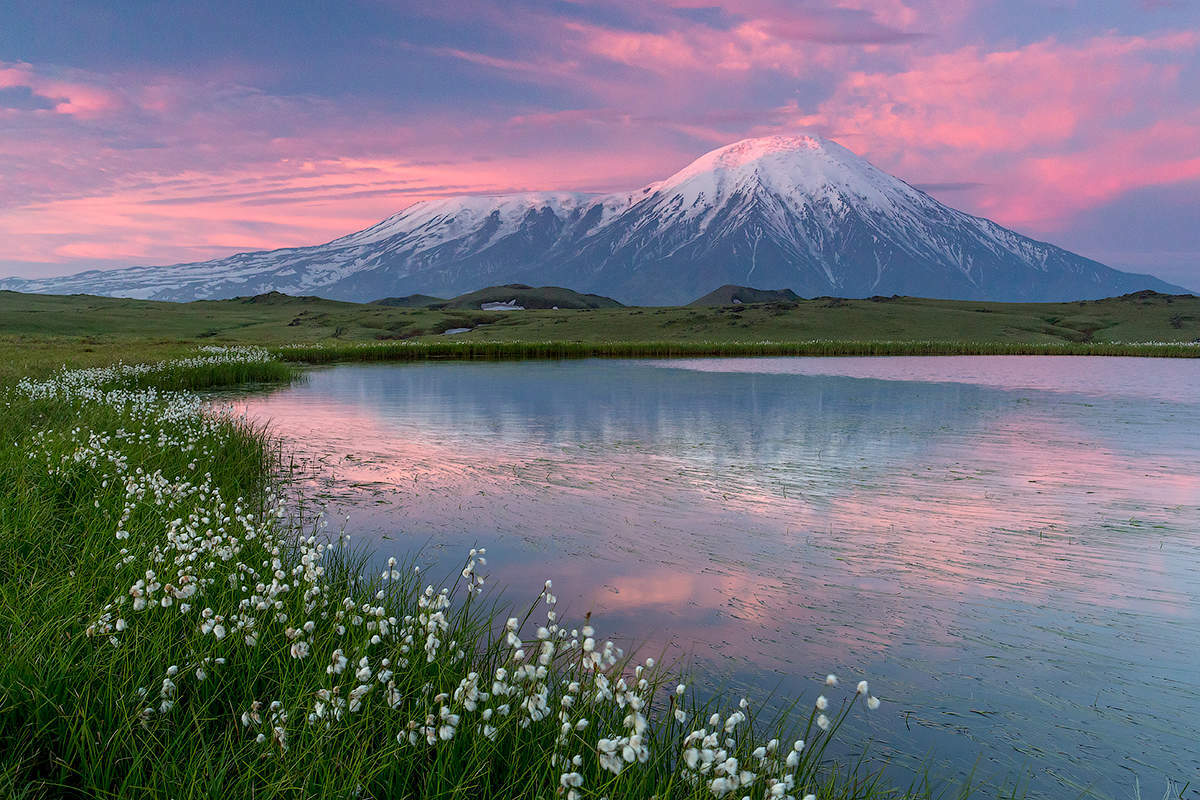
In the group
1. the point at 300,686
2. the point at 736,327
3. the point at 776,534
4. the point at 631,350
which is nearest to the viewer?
the point at 300,686

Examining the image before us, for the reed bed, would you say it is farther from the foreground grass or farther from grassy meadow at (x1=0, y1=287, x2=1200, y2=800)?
the foreground grass

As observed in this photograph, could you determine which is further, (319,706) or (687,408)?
(687,408)

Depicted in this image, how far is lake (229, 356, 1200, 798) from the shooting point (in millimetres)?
7605

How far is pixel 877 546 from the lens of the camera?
1280 cm

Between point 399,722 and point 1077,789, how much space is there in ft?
17.0

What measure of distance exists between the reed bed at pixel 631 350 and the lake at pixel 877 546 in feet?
142

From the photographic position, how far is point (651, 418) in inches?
1176

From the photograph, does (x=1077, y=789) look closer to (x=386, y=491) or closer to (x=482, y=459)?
(x=386, y=491)

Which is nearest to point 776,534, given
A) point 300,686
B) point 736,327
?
point 300,686

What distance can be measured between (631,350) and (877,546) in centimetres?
6576

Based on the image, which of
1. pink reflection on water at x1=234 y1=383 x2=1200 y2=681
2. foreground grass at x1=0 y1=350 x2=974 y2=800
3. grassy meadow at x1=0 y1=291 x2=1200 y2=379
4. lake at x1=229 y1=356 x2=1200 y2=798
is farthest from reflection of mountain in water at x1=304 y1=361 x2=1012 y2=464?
grassy meadow at x1=0 y1=291 x2=1200 y2=379

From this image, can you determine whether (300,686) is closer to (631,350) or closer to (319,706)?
(319,706)

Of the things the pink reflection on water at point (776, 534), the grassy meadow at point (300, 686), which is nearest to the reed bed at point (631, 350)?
the pink reflection on water at point (776, 534)

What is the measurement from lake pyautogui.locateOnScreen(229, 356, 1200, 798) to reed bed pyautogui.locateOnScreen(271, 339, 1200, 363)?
4328 cm
